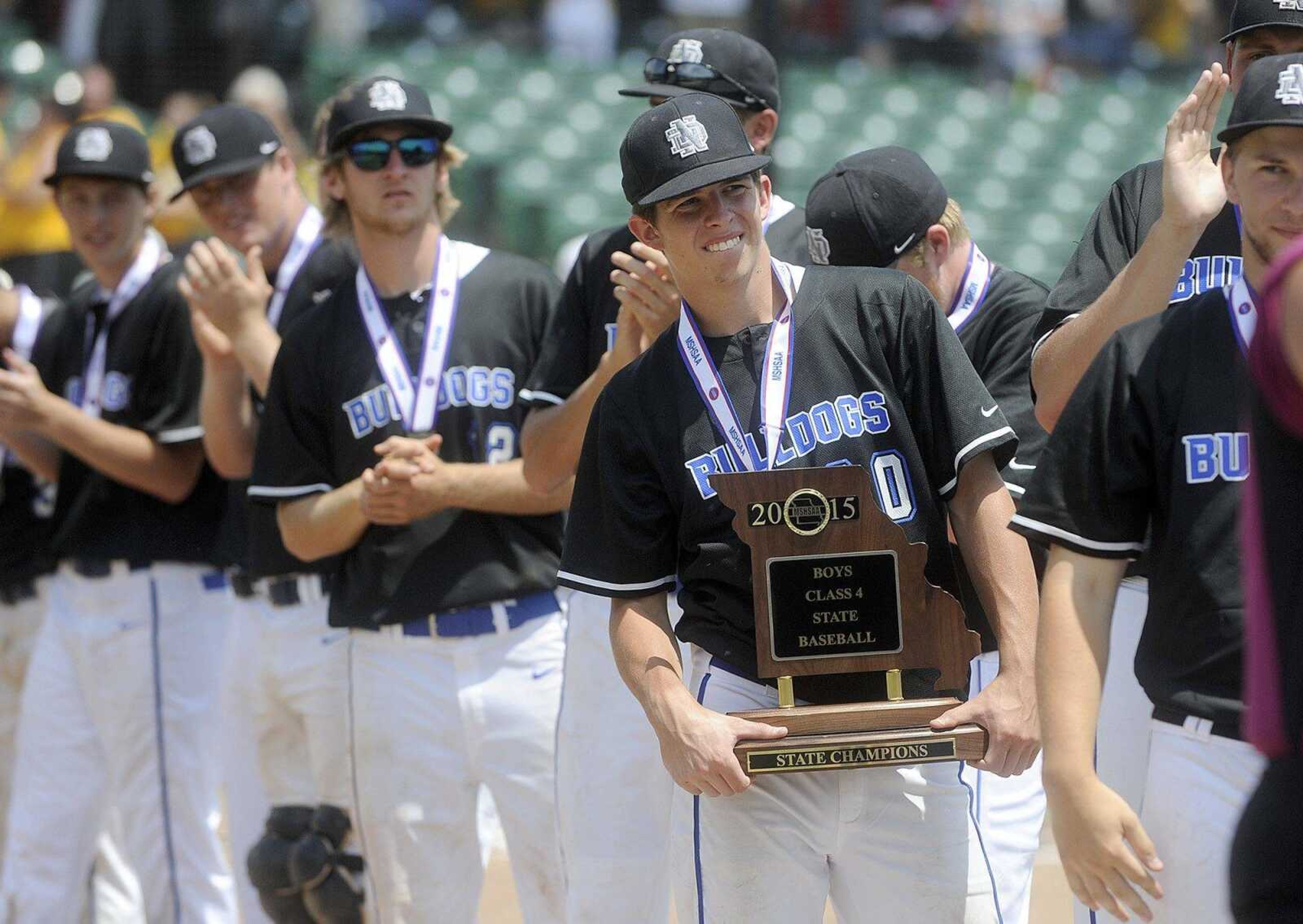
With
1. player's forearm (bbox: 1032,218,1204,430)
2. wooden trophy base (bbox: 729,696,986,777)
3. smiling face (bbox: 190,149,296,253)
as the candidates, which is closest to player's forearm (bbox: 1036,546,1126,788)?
wooden trophy base (bbox: 729,696,986,777)

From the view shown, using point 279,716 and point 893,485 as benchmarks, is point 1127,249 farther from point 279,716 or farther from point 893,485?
point 279,716

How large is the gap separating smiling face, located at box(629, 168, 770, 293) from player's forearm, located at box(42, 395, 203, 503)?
269 cm

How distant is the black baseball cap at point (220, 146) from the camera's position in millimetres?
5469

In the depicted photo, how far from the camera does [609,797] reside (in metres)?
4.28

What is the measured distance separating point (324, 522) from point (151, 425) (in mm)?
1303

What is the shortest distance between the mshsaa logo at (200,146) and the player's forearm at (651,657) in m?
2.56

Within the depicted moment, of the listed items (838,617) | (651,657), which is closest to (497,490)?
(651,657)

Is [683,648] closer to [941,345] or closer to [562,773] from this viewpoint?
[562,773]

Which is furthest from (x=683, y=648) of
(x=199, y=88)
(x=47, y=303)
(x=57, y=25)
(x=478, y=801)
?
(x=57, y=25)

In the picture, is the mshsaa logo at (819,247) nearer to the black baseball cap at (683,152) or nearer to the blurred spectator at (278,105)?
the black baseball cap at (683,152)

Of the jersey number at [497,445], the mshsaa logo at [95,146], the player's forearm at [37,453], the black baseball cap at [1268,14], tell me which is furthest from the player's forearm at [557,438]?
the player's forearm at [37,453]

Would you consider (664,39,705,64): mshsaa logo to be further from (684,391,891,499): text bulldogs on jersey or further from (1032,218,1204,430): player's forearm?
(684,391,891,499): text bulldogs on jersey

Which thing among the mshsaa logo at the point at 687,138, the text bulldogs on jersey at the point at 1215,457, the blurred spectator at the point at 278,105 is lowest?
the text bulldogs on jersey at the point at 1215,457

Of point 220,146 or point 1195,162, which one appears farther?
point 220,146
